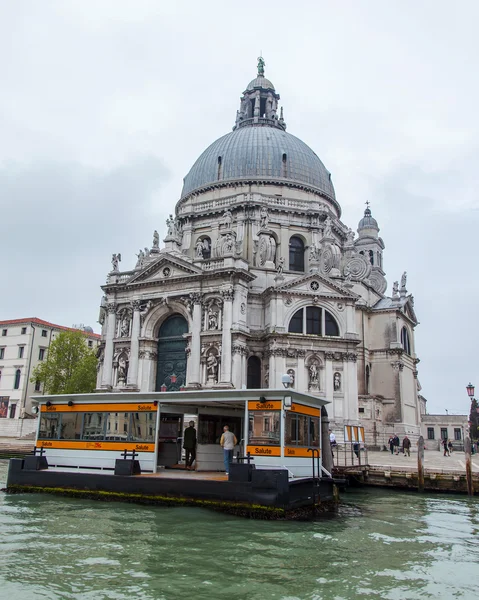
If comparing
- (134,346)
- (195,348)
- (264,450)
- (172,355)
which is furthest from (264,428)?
(134,346)

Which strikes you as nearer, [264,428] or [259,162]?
[264,428]

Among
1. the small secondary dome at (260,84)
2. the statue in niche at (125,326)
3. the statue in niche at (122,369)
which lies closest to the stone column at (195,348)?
the statue in niche at (122,369)

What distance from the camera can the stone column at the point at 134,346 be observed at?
37.4 metres

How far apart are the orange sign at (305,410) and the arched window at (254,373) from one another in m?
18.9

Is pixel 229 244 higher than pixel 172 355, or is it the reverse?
pixel 229 244

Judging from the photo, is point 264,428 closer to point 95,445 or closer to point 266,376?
point 95,445

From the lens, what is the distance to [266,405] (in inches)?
638

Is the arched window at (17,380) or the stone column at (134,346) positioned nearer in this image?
the stone column at (134,346)

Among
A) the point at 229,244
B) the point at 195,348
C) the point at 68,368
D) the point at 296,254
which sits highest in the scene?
the point at 296,254

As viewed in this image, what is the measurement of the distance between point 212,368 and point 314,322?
698cm

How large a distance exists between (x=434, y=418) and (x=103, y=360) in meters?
38.5

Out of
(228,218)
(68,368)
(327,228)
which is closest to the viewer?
(228,218)

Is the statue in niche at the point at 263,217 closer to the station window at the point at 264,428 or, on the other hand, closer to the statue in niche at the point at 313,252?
the statue in niche at the point at 313,252

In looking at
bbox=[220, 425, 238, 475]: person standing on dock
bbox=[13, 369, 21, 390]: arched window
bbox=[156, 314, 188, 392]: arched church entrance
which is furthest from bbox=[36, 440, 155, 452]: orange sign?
bbox=[13, 369, 21, 390]: arched window
